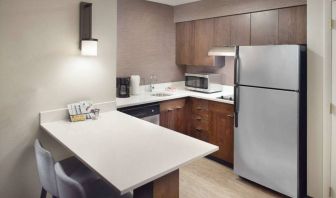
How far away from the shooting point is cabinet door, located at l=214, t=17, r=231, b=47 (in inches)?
142

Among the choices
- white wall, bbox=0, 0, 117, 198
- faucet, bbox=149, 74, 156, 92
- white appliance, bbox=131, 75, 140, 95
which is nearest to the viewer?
white wall, bbox=0, 0, 117, 198

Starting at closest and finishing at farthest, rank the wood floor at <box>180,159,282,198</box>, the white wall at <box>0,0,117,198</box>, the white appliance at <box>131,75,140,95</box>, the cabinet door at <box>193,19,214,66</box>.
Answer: the white wall at <box>0,0,117,198</box>
the wood floor at <box>180,159,282,198</box>
the white appliance at <box>131,75,140,95</box>
the cabinet door at <box>193,19,214,66</box>

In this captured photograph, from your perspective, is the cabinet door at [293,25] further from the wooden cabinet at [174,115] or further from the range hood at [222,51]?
the wooden cabinet at [174,115]

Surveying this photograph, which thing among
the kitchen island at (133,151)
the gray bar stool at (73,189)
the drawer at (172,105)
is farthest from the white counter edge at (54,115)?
the drawer at (172,105)

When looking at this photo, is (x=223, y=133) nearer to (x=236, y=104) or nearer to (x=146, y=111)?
(x=236, y=104)

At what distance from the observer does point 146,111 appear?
129 inches

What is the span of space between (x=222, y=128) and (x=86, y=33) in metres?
2.10

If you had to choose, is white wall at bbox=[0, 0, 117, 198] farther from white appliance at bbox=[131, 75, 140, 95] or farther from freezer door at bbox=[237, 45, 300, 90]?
freezer door at bbox=[237, 45, 300, 90]

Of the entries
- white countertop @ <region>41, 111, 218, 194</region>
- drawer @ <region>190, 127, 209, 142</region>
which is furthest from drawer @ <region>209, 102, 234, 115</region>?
white countertop @ <region>41, 111, 218, 194</region>

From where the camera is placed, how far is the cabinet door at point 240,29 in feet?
11.0

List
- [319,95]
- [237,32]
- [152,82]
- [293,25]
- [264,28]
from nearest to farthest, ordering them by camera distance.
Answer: [319,95], [293,25], [264,28], [237,32], [152,82]

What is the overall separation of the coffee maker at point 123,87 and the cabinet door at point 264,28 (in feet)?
6.01

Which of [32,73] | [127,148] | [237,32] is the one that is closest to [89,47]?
[32,73]

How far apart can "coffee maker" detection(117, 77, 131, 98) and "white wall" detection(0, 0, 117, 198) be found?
3.53 feet
